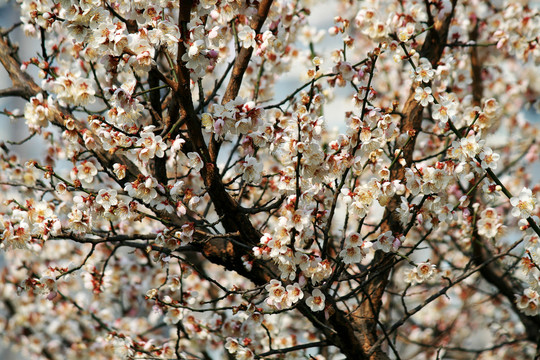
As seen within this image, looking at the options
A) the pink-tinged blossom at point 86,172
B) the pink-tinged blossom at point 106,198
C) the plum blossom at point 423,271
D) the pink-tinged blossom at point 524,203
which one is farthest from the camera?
the pink-tinged blossom at point 86,172

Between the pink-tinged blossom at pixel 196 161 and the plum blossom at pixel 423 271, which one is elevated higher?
the pink-tinged blossom at pixel 196 161

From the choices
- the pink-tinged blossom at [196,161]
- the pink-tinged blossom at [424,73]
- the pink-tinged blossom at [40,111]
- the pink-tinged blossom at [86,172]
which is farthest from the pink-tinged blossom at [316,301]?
the pink-tinged blossom at [40,111]

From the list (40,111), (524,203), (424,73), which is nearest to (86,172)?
(40,111)

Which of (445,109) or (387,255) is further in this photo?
(387,255)

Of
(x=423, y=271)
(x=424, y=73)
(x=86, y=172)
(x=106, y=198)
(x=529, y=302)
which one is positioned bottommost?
(x=529, y=302)

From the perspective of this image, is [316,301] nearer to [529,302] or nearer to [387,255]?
[387,255]

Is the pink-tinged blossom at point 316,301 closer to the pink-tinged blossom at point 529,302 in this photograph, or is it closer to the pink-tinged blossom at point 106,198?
the pink-tinged blossom at point 106,198

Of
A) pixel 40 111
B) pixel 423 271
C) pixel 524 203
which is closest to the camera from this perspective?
pixel 524 203

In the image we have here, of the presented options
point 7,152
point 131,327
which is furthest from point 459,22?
point 131,327

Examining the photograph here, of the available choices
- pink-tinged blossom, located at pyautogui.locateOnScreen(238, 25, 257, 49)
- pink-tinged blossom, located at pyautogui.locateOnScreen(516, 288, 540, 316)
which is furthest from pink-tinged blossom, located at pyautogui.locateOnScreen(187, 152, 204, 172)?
pink-tinged blossom, located at pyautogui.locateOnScreen(516, 288, 540, 316)

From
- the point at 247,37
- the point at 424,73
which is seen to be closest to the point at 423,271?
the point at 424,73

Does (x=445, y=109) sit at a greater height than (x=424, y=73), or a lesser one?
lesser

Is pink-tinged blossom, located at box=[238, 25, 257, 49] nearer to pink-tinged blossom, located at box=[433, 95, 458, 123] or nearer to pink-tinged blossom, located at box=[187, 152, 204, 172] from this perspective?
pink-tinged blossom, located at box=[187, 152, 204, 172]

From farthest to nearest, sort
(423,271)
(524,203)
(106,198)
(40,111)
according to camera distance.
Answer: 1. (40,111)
2. (423,271)
3. (524,203)
4. (106,198)
